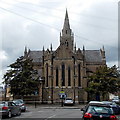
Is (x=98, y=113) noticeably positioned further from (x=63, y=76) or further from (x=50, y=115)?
(x=63, y=76)

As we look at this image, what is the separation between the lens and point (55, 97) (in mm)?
59219

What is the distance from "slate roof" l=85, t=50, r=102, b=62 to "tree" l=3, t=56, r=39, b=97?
23.1m

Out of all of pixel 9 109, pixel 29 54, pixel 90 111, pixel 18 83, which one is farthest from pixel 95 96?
pixel 90 111

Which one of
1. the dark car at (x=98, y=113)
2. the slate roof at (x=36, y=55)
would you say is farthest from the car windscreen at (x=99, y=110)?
the slate roof at (x=36, y=55)

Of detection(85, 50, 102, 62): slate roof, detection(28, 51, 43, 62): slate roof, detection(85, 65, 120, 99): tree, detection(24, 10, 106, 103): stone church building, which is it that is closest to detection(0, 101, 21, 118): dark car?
detection(85, 65, 120, 99): tree

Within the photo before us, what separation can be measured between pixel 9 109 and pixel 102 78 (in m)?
33.2

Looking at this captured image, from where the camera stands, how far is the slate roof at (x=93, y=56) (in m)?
73.4

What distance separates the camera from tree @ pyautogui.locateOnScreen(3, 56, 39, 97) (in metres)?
52.2

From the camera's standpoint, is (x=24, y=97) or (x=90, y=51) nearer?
(x=24, y=97)

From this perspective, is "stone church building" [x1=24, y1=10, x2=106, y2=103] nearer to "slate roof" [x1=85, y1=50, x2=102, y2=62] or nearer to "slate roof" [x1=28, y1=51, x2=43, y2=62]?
"slate roof" [x1=85, y1=50, x2=102, y2=62]

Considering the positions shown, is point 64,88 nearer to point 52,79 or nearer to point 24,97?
point 52,79

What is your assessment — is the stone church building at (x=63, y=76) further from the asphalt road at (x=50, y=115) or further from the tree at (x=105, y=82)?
the asphalt road at (x=50, y=115)

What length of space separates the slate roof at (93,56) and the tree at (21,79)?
23.1 meters

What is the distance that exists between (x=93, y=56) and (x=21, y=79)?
2854cm
